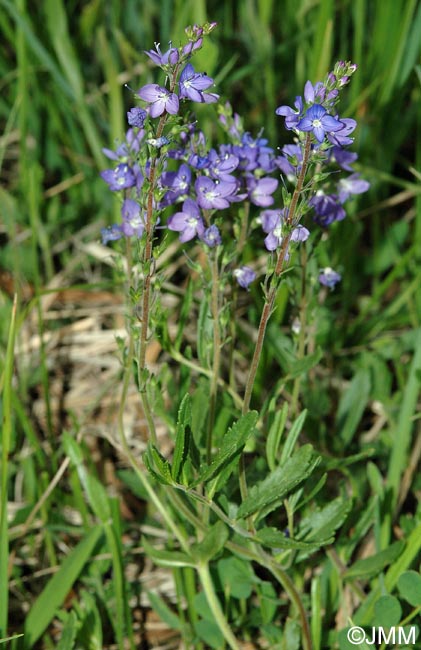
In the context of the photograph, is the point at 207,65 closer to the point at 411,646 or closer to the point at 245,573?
the point at 245,573

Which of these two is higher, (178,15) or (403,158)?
(178,15)

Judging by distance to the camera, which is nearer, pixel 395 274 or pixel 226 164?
pixel 226 164

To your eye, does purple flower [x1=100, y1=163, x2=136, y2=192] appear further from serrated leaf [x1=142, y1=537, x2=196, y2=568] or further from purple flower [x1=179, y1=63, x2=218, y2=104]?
serrated leaf [x1=142, y1=537, x2=196, y2=568]

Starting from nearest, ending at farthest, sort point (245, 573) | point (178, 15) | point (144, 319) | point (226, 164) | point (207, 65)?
1. point (144, 319)
2. point (226, 164)
3. point (245, 573)
4. point (207, 65)
5. point (178, 15)

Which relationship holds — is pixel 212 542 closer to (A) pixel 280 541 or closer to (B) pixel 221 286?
(A) pixel 280 541

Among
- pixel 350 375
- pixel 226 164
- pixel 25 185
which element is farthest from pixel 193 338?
pixel 226 164

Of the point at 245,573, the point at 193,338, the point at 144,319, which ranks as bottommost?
the point at 245,573

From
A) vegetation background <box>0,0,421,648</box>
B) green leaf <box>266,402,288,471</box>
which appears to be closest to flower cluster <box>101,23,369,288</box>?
green leaf <box>266,402,288,471</box>
